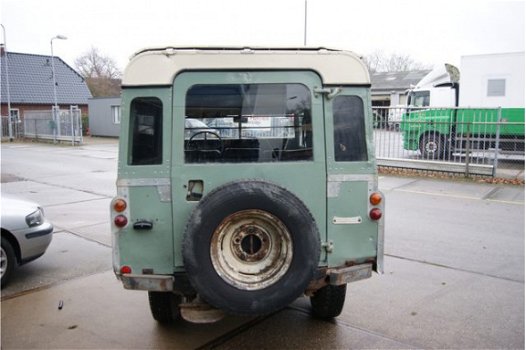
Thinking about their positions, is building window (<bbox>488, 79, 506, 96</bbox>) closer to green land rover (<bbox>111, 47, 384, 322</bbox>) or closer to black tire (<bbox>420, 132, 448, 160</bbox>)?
black tire (<bbox>420, 132, 448, 160</bbox>)

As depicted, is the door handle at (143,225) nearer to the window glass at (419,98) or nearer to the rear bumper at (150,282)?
the rear bumper at (150,282)

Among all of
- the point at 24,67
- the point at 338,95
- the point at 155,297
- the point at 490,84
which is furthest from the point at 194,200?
the point at 24,67

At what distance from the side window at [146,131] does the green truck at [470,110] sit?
1090 cm

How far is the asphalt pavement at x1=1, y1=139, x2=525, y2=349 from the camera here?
12.9 ft

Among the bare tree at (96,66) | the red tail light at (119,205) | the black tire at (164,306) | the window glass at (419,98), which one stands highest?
the bare tree at (96,66)

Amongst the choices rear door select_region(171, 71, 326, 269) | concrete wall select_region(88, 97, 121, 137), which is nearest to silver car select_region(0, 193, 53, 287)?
rear door select_region(171, 71, 326, 269)

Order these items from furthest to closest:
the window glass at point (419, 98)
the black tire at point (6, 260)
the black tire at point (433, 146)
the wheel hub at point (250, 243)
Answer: the window glass at point (419, 98), the black tire at point (433, 146), the black tire at point (6, 260), the wheel hub at point (250, 243)

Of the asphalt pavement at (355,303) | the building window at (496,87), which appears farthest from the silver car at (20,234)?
the building window at (496,87)

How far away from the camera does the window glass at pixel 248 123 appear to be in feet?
12.1

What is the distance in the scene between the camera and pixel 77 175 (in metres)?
14.5

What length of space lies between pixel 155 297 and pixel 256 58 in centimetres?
218

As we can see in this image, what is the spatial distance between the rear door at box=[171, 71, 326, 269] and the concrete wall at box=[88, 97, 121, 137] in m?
28.6

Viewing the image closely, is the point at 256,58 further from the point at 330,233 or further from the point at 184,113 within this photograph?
the point at 330,233

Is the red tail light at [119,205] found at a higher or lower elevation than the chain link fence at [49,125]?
lower
